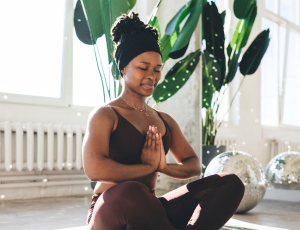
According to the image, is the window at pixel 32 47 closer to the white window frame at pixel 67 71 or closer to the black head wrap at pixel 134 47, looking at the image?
the white window frame at pixel 67 71

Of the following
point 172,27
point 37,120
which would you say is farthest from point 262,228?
point 37,120

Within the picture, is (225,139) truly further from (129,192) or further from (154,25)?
(129,192)

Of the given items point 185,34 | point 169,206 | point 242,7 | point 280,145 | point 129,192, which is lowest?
point 280,145

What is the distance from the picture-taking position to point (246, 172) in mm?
1791

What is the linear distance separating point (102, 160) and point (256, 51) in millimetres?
2001

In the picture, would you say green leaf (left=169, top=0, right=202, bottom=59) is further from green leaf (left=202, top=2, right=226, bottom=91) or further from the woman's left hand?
the woman's left hand

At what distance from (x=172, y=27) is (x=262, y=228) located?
1.38 meters

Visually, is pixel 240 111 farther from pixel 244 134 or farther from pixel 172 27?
pixel 172 27

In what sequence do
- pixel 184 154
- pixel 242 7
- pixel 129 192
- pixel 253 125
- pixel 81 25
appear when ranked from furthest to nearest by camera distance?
pixel 253 125 → pixel 242 7 → pixel 81 25 → pixel 184 154 → pixel 129 192

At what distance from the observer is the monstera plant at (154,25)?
7.31 ft

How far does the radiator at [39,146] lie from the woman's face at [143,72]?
1521 mm

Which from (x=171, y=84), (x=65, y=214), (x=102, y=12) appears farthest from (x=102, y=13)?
(x=65, y=214)

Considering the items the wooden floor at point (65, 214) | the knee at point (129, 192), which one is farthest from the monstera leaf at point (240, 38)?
the knee at point (129, 192)

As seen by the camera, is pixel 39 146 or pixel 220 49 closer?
pixel 39 146
